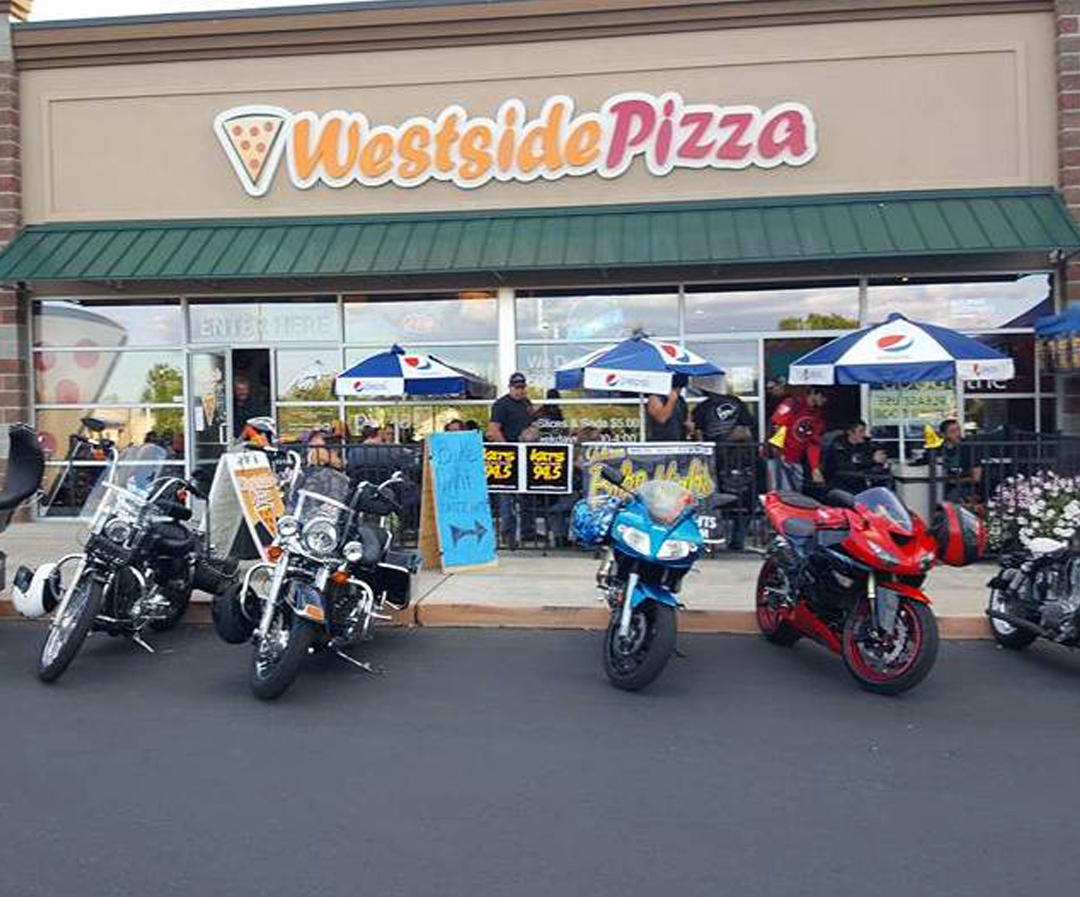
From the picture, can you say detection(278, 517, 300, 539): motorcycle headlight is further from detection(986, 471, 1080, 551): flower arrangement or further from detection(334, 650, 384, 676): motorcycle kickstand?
detection(986, 471, 1080, 551): flower arrangement

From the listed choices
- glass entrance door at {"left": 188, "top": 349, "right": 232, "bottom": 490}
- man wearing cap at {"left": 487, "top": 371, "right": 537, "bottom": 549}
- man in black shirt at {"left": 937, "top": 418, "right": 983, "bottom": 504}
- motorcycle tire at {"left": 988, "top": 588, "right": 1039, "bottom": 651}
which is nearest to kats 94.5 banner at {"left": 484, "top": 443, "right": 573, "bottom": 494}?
man wearing cap at {"left": 487, "top": 371, "right": 537, "bottom": 549}

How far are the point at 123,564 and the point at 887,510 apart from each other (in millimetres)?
4701

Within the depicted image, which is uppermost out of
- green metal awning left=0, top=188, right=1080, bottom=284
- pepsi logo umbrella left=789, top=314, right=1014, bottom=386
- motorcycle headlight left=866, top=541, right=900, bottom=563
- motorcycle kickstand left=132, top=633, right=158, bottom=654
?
green metal awning left=0, top=188, right=1080, bottom=284

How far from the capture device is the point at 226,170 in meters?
13.5

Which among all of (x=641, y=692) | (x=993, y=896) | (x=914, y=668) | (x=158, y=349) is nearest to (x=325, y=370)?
(x=158, y=349)

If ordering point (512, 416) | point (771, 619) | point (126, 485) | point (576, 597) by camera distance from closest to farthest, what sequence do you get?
point (126, 485), point (771, 619), point (576, 597), point (512, 416)

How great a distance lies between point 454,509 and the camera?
31.6 ft

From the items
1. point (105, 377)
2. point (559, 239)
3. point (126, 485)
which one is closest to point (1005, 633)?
point (126, 485)

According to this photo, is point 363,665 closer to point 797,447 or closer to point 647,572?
point 647,572

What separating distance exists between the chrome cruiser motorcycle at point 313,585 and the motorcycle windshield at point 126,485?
2.87 feet

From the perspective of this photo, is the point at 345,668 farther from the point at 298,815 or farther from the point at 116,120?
the point at 116,120

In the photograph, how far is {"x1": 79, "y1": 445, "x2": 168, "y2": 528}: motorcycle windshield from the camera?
667 cm

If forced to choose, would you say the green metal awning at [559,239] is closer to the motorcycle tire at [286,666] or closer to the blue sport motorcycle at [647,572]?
the blue sport motorcycle at [647,572]

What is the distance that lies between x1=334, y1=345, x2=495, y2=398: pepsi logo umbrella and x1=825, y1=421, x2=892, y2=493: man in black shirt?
13.8 ft
